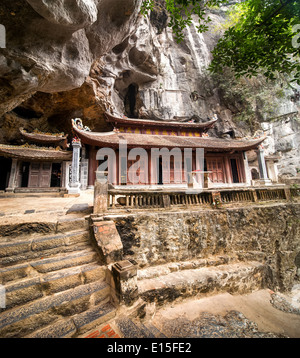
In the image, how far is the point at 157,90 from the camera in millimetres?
17625

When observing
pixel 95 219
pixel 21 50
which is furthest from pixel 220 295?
pixel 21 50

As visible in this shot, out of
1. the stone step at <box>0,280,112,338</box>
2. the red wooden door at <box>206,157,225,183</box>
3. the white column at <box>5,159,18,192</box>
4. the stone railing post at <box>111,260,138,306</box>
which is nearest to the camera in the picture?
the stone step at <box>0,280,112,338</box>

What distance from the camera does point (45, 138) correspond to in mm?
13234

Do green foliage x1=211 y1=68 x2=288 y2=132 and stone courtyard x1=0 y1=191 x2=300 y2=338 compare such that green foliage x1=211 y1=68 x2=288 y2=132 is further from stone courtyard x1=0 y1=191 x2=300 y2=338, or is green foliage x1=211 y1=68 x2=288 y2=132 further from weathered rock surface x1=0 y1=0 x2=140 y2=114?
stone courtyard x1=0 y1=191 x2=300 y2=338

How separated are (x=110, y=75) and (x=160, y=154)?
8.67 meters

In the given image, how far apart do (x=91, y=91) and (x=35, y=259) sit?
43.5 ft

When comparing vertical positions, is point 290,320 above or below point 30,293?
below

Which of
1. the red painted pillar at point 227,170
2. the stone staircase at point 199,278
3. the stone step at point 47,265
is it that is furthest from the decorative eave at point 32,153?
the red painted pillar at point 227,170

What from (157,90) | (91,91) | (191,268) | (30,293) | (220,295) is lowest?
(220,295)

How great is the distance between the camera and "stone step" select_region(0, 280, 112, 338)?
205cm

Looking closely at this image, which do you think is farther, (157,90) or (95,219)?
(157,90)

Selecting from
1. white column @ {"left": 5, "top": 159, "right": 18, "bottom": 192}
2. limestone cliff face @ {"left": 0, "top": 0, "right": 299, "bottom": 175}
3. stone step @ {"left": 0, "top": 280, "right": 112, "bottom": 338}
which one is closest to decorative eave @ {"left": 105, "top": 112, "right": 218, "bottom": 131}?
limestone cliff face @ {"left": 0, "top": 0, "right": 299, "bottom": 175}

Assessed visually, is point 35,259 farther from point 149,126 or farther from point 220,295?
point 149,126

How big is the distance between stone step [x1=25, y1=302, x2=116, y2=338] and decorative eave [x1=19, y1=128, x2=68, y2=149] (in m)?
14.4
